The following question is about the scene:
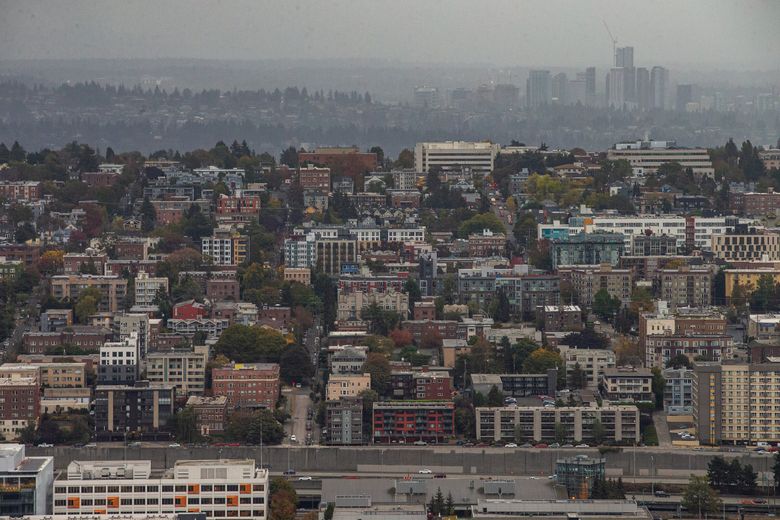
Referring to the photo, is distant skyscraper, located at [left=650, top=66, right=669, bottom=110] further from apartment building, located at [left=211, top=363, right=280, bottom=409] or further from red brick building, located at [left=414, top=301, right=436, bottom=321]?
apartment building, located at [left=211, top=363, right=280, bottom=409]

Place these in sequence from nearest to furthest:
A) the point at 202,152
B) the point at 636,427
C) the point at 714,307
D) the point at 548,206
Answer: the point at 636,427, the point at 714,307, the point at 548,206, the point at 202,152

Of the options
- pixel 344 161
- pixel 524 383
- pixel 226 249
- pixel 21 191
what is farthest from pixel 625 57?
pixel 524 383

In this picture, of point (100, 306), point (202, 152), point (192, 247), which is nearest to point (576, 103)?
point (202, 152)

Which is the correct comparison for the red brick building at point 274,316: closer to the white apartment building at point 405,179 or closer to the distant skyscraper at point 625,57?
the white apartment building at point 405,179

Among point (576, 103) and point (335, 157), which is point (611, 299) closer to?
point (335, 157)

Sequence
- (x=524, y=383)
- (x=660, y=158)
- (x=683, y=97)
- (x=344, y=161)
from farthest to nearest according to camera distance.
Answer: (x=683, y=97), (x=660, y=158), (x=344, y=161), (x=524, y=383)

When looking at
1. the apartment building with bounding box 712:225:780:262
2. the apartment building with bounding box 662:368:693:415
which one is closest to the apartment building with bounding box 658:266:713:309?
the apartment building with bounding box 712:225:780:262

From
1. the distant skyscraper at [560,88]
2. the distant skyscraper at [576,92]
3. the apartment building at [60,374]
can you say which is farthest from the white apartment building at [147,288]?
the distant skyscraper at [576,92]

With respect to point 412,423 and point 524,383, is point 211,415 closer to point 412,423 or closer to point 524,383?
point 412,423
